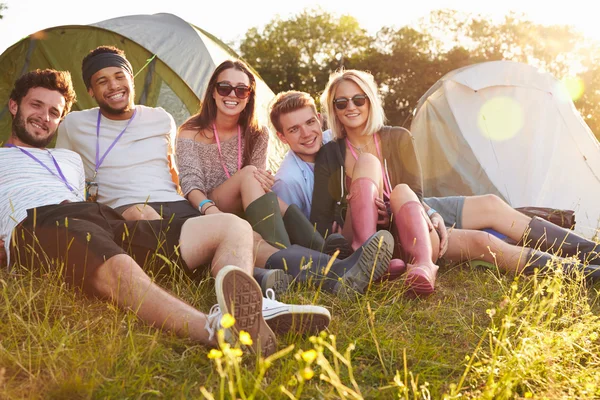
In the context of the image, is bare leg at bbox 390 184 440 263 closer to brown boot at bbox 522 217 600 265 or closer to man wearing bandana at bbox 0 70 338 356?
brown boot at bbox 522 217 600 265

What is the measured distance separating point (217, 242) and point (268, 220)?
0.59 meters

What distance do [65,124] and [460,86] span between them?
4.26 metres

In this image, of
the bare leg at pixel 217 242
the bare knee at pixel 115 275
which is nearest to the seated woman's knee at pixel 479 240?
the bare leg at pixel 217 242

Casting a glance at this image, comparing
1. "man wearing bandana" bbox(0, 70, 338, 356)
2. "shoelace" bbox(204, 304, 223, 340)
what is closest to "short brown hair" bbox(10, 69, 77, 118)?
"man wearing bandana" bbox(0, 70, 338, 356)

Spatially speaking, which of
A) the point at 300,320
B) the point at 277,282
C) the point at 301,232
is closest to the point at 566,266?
the point at 301,232

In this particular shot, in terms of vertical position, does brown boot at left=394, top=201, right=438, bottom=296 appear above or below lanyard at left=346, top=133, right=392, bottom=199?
below

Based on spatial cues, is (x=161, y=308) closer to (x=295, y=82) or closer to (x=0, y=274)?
(x=0, y=274)

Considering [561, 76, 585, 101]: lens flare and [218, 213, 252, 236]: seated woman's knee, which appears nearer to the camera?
[218, 213, 252, 236]: seated woman's knee

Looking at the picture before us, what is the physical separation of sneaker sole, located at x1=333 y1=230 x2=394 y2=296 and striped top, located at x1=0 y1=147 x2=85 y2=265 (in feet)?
4.75

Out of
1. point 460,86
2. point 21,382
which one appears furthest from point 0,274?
point 460,86

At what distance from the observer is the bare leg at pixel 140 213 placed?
10.1ft

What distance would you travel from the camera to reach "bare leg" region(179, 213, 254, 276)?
7.65 ft

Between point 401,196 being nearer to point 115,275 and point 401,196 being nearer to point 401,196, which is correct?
point 401,196

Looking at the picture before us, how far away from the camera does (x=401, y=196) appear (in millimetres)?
2965
